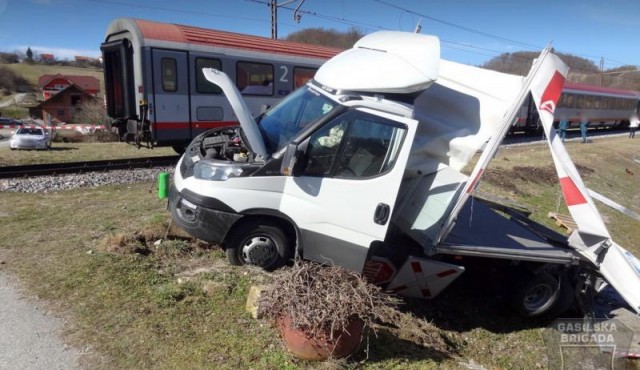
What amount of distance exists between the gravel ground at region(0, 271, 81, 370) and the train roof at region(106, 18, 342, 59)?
8.43 m

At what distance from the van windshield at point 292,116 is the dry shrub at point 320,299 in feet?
5.24

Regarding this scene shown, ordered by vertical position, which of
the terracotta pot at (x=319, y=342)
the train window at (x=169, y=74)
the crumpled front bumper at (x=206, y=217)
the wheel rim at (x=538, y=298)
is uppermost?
the train window at (x=169, y=74)

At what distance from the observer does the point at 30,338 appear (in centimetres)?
375

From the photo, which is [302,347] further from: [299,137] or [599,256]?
[599,256]

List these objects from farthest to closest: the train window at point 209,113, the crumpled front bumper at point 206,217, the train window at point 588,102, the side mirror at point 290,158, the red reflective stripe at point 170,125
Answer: the train window at point 588,102 < the train window at point 209,113 < the red reflective stripe at point 170,125 < the crumpled front bumper at point 206,217 < the side mirror at point 290,158

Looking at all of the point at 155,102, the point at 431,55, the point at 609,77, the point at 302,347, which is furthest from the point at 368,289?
the point at 609,77

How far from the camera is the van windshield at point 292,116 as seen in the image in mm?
4832

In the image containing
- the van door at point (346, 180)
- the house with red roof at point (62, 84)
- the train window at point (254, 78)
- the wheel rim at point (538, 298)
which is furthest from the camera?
the house with red roof at point (62, 84)

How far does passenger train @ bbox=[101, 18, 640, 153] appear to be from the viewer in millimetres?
11375

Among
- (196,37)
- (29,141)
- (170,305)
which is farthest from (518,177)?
(29,141)

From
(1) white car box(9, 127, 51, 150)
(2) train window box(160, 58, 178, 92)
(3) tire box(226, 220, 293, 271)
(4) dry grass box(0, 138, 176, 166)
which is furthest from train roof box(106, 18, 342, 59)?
(1) white car box(9, 127, 51, 150)

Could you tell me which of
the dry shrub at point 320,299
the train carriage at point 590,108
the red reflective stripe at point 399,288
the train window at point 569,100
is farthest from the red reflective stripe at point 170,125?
the train window at point 569,100

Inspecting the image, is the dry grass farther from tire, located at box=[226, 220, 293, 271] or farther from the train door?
tire, located at box=[226, 220, 293, 271]

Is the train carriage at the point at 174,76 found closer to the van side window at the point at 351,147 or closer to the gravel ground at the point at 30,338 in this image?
the gravel ground at the point at 30,338
